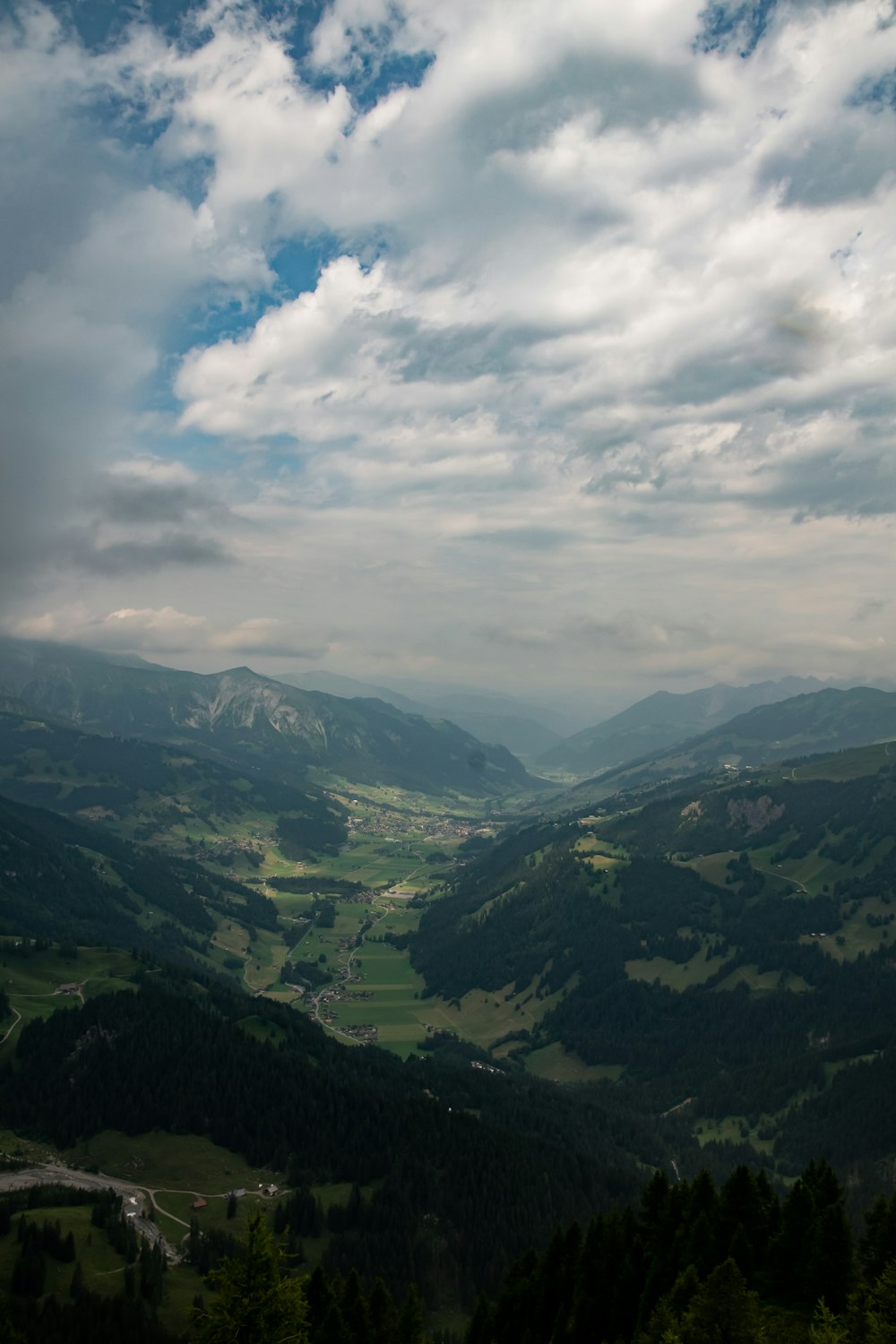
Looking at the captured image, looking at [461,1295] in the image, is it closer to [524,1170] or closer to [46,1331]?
[524,1170]

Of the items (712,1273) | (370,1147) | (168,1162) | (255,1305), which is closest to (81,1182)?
(168,1162)

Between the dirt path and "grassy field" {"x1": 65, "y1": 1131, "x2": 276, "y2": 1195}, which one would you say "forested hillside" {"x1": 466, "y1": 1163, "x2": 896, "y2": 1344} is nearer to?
the dirt path

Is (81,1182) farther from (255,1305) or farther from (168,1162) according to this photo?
(255,1305)

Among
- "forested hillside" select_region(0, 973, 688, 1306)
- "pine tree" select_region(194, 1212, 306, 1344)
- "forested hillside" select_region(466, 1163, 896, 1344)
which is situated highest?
"pine tree" select_region(194, 1212, 306, 1344)

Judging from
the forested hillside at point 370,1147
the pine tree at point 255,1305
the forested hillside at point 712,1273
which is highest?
the pine tree at point 255,1305

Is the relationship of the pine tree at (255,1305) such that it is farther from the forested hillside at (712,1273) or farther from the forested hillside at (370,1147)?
the forested hillside at (370,1147)

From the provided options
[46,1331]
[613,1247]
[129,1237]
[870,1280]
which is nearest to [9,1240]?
[129,1237]

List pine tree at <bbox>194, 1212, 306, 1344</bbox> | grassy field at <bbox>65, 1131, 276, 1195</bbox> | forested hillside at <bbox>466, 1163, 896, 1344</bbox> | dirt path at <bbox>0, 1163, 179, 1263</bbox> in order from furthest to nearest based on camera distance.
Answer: grassy field at <bbox>65, 1131, 276, 1195</bbox>
dirt path at <bbox>0, 1163, 179, 1263</bbox>
forested hillside at <bbox>466, 1163, 896, 1344</bbox>
pine tree at <bbox>194, 1212, 306, 1344</bbox>

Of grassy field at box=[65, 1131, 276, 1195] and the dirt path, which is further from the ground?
the dirt path

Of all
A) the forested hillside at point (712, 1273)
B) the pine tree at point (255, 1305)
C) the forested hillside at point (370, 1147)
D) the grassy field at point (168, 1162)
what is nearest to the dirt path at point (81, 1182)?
the grassy field at point (168, 1162)

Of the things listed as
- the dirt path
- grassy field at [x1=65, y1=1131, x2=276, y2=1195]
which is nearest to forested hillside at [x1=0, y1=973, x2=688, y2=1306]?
grassy field at [x1=65, y1=1131, x2=276, y2=1195]

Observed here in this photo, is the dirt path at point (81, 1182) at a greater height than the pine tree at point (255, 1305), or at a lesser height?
lesser
